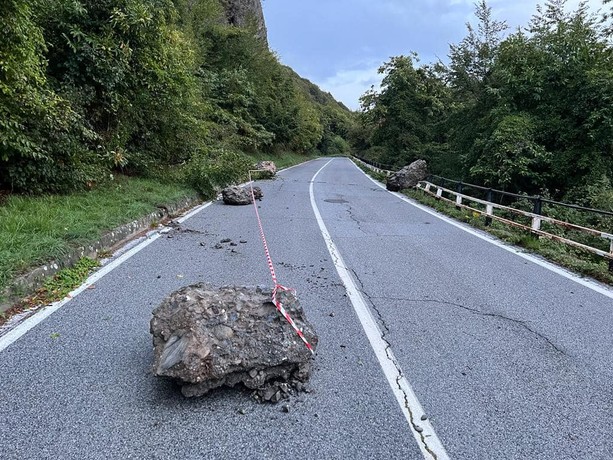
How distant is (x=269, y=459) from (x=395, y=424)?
834 mm

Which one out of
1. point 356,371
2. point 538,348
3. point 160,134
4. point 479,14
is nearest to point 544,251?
point 538,348

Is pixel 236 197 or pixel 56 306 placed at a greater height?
pixel 56 306

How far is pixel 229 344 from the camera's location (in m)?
2.74

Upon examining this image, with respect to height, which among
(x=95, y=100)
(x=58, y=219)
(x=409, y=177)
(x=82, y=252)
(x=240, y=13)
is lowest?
(x=409, y=177)

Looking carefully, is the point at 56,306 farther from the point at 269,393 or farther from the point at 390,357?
the point at 390,357

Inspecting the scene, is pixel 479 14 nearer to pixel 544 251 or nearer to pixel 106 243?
pixel 544 251

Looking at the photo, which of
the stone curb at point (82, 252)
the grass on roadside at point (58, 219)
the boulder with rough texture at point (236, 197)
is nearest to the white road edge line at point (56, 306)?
the stone curb at point (82, 252)

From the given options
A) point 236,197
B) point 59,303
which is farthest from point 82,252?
point 236,197

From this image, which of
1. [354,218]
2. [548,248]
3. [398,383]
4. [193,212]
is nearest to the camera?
[398,383]

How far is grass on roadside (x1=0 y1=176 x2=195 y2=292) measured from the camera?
455 cm

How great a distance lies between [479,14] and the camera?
21.3m

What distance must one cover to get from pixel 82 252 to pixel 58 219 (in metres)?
1.03

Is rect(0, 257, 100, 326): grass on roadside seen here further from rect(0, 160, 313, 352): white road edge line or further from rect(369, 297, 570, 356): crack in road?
rect(369, 297, 570, 356): crack in road

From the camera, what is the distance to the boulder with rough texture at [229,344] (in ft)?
8.46
